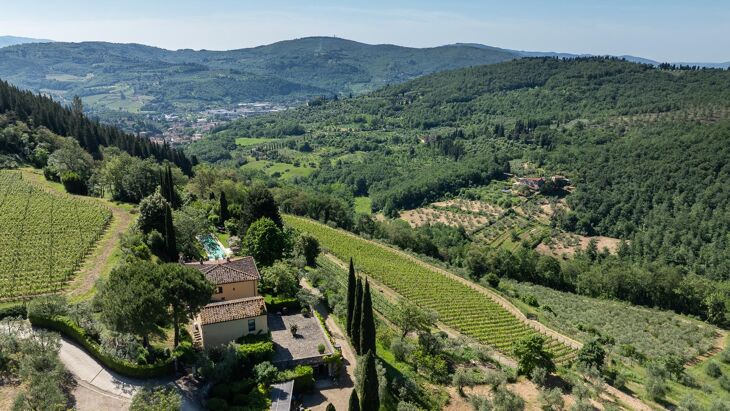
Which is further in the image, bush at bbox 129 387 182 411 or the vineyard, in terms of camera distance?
the vineyard

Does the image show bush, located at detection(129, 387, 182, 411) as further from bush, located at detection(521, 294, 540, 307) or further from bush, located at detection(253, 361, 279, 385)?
bush, located at detection(521, 294, 540, 307)

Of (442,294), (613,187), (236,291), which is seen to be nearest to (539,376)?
(236,291)

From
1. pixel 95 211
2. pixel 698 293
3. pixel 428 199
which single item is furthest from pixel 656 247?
pixel 95 211

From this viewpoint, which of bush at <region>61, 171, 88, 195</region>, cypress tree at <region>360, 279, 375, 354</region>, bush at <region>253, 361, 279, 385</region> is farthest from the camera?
bush at <region>61, 171, 88, 195</region>

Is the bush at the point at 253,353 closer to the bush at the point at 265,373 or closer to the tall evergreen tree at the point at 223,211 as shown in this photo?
the bush at the point at 265,373

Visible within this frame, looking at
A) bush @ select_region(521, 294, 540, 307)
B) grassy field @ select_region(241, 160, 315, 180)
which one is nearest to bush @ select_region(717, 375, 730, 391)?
bush @ select_region(521, 294, 540, 307)

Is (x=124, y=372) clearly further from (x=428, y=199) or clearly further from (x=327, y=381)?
(x=428, y=199)
